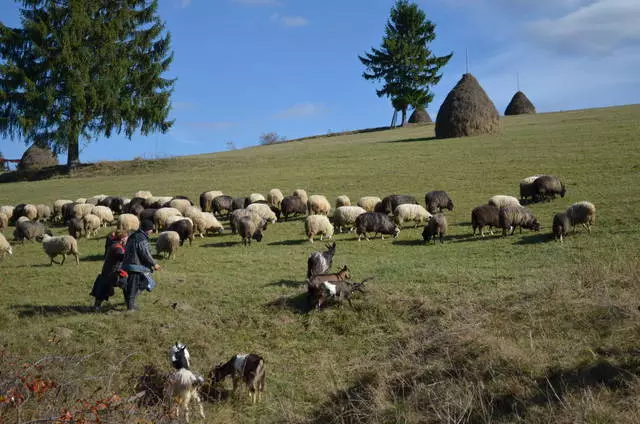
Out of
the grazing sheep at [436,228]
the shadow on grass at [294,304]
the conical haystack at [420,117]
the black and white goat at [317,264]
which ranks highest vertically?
the conical haystack at [420,117]

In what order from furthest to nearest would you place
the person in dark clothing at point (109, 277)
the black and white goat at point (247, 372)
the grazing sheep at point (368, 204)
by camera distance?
1. the grazing sheep at point (368, 204)
2. the person in dark clothing at point (109, 277)
3. the black and white goat at point (247, 372)

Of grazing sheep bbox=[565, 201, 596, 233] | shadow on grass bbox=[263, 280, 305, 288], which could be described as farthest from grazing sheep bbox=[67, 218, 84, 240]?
grazing sheep bbox=[565, 201, 596, 233]

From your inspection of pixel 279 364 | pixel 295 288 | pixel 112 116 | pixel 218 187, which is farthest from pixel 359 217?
pixel 112 116

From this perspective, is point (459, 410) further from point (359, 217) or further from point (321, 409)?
point (359, 217)

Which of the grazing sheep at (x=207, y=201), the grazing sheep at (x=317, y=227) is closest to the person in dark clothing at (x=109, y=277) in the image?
A: the grazing sheep at (x=317, y=227)

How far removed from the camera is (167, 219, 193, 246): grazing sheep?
1712cm

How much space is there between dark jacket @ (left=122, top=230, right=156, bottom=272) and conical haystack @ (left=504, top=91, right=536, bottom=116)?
170ft

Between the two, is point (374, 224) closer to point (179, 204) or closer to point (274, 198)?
point (274, 198)

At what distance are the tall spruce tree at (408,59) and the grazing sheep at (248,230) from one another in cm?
4233

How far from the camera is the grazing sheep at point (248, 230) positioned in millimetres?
16906

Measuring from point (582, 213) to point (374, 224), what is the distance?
542 cm

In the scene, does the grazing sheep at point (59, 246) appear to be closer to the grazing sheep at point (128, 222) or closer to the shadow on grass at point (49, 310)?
the shadow on grass at point (49, 310)

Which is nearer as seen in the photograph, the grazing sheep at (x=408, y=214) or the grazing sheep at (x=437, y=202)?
the grazing sheep at (x=408, y=214)

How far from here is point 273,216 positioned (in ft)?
65.6
